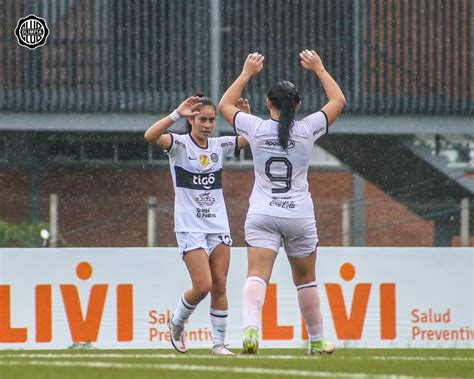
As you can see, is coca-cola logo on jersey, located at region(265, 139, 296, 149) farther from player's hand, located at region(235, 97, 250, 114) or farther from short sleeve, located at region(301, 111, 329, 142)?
player's hand, located at region(235, 97, 250, 114)

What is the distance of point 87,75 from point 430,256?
715 centimetres

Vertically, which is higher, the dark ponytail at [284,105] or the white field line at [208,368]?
the dark ponytail at [284,105]

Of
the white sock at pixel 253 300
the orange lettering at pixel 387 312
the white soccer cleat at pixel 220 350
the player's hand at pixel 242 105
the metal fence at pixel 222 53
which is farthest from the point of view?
the metal fence at pixel 222 53

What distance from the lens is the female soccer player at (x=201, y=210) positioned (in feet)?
31.9

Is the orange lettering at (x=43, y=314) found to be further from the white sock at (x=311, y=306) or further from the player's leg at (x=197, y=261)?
the white sock at (x=311, y=306)

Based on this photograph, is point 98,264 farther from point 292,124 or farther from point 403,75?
point 403,75

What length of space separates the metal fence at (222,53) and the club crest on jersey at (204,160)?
8.58m

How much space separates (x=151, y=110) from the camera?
18547 millimetres

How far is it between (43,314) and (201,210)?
10.2 ft

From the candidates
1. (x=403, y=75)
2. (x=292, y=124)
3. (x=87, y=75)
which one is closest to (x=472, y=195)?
(x=403, y=75)

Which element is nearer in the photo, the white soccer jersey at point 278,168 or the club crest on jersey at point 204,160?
the white soccer jersey at point 278,168

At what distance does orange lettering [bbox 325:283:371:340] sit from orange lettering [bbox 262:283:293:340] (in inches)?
17.3

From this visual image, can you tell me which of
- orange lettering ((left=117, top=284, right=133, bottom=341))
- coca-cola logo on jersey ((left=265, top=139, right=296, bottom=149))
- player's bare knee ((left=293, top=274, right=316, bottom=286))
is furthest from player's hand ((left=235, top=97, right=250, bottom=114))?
orange lettering ((left=117, top=284, right=133, bottom=341))

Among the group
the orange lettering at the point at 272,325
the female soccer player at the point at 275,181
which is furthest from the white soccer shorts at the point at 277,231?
the orange lettering at the point at 272,325
